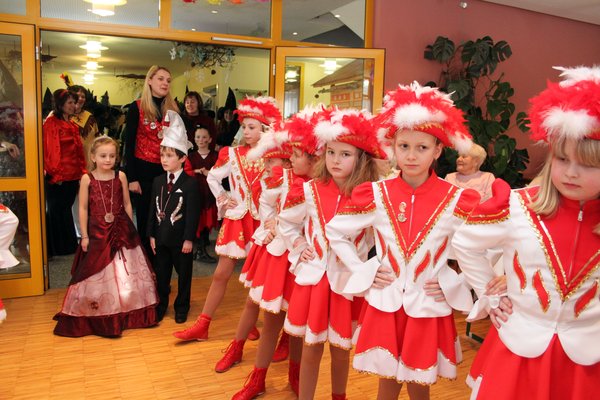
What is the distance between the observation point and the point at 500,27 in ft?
18.3

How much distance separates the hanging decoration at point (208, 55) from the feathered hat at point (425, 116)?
4.17 metres

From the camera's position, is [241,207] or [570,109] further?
[241,207]

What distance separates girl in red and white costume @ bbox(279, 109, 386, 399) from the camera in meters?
2.12

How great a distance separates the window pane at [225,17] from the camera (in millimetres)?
4465

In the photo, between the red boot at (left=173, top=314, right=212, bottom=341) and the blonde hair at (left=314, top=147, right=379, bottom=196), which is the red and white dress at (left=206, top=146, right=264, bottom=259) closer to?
the red boot at (left=173, top=314, right=212, bottom=341)

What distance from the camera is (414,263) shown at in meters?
1.80

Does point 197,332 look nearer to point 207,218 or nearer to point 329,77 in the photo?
point 207,218

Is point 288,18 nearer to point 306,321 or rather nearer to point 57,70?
point 306,321

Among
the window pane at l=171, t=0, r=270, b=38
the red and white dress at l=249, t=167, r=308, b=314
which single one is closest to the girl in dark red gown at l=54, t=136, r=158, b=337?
the red and white dress at l=249, t=167, r=308, b=314

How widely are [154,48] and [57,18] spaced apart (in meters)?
3.64

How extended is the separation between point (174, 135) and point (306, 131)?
1.41m

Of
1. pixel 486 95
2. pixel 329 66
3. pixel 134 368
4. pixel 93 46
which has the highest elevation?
pixel 93 46

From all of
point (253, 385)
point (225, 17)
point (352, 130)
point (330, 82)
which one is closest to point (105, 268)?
point (253, 385)

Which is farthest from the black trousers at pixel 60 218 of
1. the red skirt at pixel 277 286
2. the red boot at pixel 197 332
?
the red skirt at pixel 277 286
